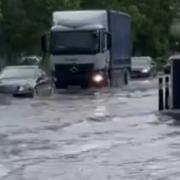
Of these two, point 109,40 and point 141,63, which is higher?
point 109,40

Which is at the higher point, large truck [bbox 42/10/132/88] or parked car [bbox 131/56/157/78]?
large truck [bbox 42/10/132/88]

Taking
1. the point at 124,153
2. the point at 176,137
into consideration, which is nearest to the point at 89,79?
the point at 176,137

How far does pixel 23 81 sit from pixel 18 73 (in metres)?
1.15

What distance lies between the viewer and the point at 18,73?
3569 centimetres

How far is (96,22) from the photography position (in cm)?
4166

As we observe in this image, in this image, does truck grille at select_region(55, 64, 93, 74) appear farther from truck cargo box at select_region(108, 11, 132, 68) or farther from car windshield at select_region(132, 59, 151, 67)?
car windshield at select_region(132, 59, 151, 67)

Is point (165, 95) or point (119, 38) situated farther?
point (119, 38)

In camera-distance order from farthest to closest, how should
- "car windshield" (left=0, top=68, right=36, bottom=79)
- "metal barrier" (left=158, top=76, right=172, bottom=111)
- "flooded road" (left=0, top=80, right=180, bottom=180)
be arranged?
"car windshield" (left=0, top=68, right=36, bottom=79), "metal barrier" (left=158, top=76, right=172, bottom=111), "flooded road" (left=0, top=80, right=180, bottom=180)

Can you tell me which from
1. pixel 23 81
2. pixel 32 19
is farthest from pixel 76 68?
pixel 32 19

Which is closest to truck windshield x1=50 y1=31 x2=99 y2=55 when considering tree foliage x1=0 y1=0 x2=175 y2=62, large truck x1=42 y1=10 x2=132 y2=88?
large truck x1=42 y1=10 x2=132 y2=88

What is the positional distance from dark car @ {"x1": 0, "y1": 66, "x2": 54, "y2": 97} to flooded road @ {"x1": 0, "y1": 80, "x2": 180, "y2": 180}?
4574 mm

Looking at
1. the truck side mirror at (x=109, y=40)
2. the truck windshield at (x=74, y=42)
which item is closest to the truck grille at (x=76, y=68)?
the truck windshield at (x=74, y=42)

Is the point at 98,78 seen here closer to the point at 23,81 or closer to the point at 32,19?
the point at 23,81

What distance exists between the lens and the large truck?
1610 inches
